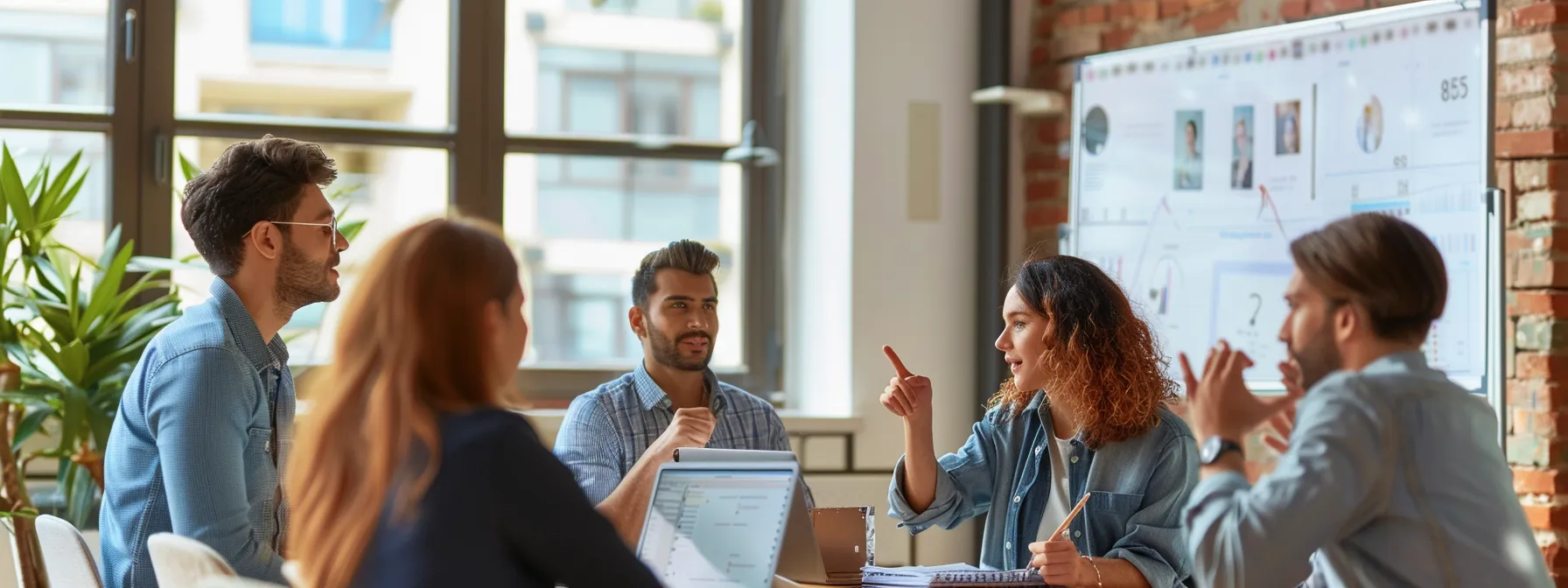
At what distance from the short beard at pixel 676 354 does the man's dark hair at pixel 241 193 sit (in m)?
0.86

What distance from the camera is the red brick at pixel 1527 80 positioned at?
3361mm

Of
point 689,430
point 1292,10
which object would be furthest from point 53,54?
point 1292,10

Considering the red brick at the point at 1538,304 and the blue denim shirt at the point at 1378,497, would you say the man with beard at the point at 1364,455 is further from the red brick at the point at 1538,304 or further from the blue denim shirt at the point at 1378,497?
the red brick at the point at 1538,304

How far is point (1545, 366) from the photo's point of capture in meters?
3.37

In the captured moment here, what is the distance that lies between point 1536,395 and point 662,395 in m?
2.03

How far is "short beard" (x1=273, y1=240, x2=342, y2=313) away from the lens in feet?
8.19

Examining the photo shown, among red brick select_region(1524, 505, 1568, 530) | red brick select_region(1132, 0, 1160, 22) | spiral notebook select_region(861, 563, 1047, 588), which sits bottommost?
red brick select_region(1524, 505, 1568, 530)

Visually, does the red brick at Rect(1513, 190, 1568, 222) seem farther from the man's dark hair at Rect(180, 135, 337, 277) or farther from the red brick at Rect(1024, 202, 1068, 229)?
the man's dark hair at Rect(180, 135, 337, 277)

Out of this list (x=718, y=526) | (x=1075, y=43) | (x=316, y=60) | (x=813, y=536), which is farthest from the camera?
(x=1075, y=43)

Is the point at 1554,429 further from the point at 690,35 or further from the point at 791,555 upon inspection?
the point at 690,35

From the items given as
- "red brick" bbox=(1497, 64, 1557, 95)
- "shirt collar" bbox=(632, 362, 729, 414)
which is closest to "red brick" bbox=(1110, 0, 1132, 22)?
"red brick" bbox=(1497, 64, 1557, 95)

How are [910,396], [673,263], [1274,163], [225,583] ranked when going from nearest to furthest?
[225,583]
[910,396]
[673,263]
[1274,163]

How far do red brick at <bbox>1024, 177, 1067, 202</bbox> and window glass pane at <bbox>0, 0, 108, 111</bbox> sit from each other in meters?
2.80

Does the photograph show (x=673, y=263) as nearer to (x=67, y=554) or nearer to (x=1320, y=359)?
(x=67, y=554)
